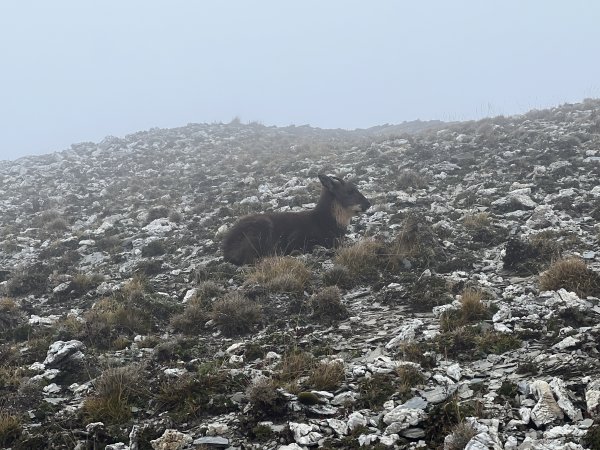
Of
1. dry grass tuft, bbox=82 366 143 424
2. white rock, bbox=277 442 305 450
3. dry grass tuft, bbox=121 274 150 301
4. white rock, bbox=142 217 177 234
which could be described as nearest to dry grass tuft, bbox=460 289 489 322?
white rock, bbox=277 442 305 450

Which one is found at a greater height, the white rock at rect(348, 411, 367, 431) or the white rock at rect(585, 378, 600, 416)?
the white rock at rect(585, 378, 600, 416)

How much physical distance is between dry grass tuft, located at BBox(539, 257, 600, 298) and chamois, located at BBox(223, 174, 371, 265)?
205 inches

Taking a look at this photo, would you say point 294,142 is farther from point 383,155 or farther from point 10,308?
point 10,308

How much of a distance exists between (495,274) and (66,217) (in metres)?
15.7

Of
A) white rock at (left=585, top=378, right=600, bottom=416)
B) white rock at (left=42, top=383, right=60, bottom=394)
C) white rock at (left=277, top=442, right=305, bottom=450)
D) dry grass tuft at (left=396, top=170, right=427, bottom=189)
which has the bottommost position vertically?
white rock at (left=42, top=383, right=60, bottom=394)

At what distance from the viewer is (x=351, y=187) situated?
13.3 metres

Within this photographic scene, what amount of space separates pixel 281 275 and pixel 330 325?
1.93m

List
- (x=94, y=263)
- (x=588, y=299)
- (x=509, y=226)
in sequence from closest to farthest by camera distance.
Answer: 1. (x=588, y=299)
2. (x=509, y=226)
3. (x=94, y=263)

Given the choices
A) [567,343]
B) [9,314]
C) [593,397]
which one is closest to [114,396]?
[9,314]

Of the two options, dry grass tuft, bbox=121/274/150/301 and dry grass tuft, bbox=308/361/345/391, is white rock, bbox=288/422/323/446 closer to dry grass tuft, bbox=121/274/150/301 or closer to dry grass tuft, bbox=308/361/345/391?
dry grass tuft, bbox=308/361/345/391

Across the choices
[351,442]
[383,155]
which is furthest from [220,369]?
[383,155]

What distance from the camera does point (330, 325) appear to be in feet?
25.6

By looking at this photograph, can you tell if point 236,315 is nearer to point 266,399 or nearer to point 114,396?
point 114,396

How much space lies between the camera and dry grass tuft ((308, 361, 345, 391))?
5.69 metres
